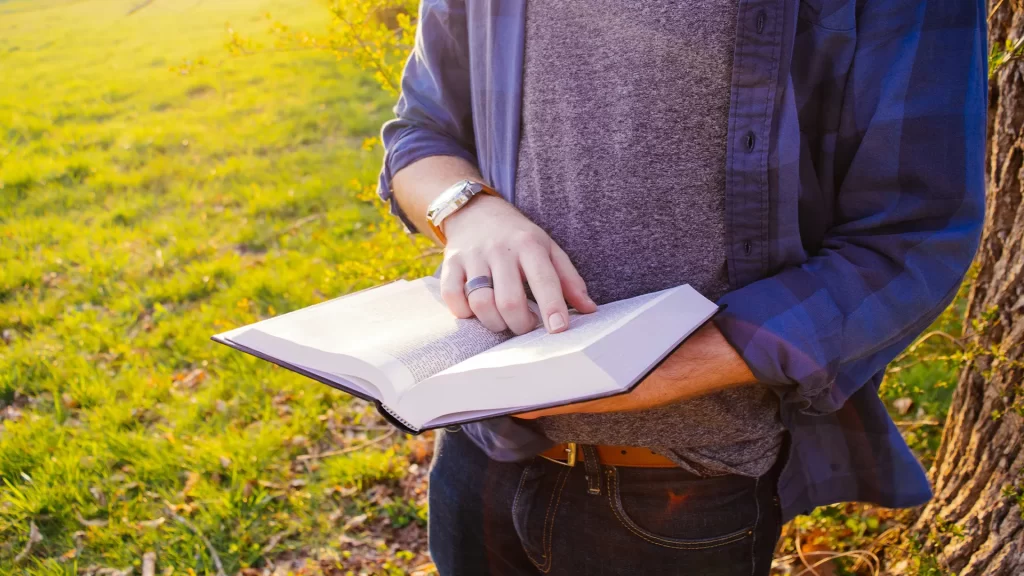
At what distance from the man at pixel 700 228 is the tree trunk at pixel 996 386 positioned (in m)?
0.50

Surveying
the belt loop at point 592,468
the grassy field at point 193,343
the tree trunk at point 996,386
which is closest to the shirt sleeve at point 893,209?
the belt loop at point 592,468

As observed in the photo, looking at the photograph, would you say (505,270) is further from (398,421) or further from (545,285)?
(398,421)

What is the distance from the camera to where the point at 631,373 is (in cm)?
75

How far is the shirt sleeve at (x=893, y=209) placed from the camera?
93 cm

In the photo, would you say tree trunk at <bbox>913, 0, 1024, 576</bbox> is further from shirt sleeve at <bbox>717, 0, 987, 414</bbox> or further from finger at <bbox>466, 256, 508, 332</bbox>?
finger at <bbox>466, 256, 508, 332</bbox>

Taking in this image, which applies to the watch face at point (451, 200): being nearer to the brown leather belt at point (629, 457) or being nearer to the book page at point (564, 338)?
the book page at point (564, 338)

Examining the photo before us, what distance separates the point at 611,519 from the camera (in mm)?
1213

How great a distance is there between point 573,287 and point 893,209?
472 mm

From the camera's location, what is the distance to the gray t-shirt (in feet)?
3.51

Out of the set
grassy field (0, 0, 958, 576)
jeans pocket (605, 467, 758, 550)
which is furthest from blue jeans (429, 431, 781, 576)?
grassy field (0, 0, 958, 576)

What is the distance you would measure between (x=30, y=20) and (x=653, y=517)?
32.1 ft

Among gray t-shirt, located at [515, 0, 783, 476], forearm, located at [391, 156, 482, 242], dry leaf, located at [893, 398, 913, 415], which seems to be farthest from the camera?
dry leaf, located at [893, 398, 913, 415]

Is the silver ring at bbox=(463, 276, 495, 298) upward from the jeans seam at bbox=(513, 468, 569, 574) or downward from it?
upward

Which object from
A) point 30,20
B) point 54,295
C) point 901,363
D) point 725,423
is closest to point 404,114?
point 725,423
